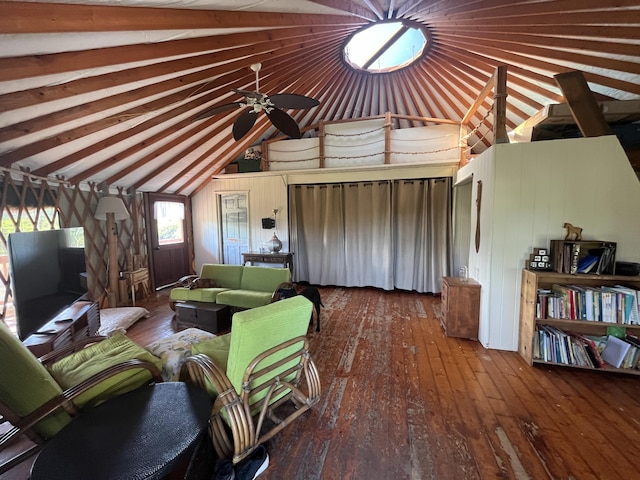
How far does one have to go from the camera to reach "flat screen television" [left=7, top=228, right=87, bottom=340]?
1828 mm

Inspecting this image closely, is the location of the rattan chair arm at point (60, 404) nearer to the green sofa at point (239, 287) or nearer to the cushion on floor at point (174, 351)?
the cushion on floor at point (174, 351)

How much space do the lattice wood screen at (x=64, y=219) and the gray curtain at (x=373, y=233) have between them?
305 cm

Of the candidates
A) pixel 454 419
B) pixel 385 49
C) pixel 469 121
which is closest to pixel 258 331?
pixel 454 419

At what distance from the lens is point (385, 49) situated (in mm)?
3236

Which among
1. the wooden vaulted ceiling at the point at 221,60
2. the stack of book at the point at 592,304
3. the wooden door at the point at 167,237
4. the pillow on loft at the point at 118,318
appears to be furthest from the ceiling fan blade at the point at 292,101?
the wooden door at the point at 167,237

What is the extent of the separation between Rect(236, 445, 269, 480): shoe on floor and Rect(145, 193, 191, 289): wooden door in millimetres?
4816

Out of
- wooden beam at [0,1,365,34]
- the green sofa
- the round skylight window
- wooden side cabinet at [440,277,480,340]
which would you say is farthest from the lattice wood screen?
wooden side cabinet at [440,277,480,340]

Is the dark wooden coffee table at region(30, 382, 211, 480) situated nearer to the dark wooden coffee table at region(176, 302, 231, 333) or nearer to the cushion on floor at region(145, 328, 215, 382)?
the cushion on floor at region(145, 328, 215, 382)

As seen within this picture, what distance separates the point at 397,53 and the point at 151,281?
228 inches

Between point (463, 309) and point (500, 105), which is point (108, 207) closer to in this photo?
point (463, 309)

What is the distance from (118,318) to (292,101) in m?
3.59

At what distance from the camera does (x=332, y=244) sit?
5.09 metres

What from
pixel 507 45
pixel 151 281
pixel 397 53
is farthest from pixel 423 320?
pixel 151 281

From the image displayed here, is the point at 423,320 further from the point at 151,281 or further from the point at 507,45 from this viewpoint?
the point at 151,281
